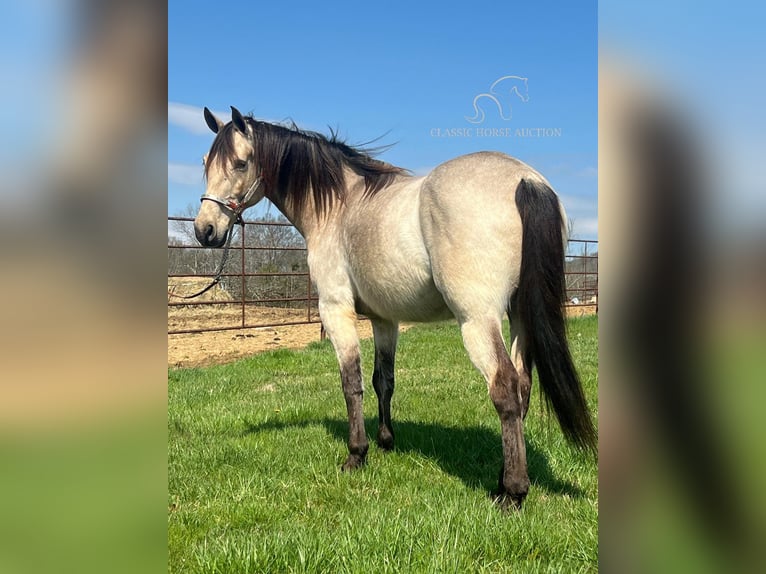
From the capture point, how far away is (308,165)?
4035 millimetres

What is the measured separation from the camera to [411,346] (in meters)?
9.05

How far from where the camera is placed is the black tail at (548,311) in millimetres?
2629

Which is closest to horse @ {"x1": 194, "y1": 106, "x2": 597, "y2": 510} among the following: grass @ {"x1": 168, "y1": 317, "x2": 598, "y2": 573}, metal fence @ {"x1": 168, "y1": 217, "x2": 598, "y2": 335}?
grass @ {"x1": 168, "y1": 317, "x2": 598, "y2": 573}

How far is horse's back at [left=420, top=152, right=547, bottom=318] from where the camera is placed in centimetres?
277

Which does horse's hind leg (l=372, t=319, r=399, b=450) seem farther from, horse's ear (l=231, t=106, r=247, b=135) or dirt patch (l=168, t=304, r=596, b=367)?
dirt patch (l=168, t=304, r=596, b=367)

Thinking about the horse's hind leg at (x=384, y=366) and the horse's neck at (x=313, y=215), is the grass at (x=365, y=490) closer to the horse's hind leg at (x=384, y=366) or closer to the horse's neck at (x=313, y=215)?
the horse's hind leg at (x=384, y=366)

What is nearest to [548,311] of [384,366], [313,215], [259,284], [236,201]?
[384,366]

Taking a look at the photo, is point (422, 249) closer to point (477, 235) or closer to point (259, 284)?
point (477, 235)

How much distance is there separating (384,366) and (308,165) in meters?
1.70
